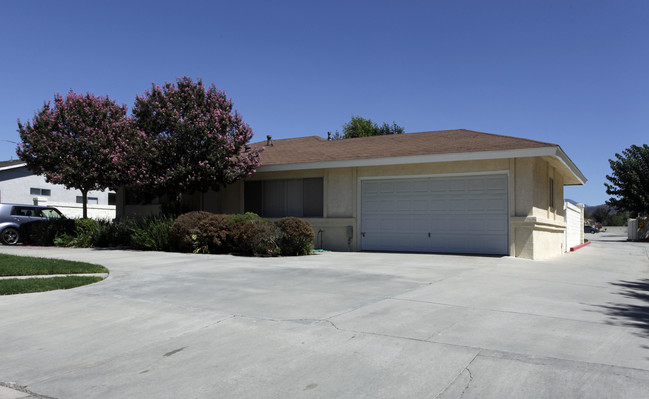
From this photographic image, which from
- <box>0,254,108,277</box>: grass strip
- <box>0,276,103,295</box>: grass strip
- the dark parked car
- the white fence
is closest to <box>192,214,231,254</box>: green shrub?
<box>0,254,108,277</box>: grass strip

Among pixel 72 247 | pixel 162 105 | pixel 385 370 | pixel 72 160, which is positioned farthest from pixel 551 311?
pixel 72 160

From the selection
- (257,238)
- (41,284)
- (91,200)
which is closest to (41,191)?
(91,200)

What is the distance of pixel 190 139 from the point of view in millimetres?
16969

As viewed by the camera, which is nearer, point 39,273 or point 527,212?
point 39,273

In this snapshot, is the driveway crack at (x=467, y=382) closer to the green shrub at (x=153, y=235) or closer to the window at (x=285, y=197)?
the green shrub at (x=153, y=235)

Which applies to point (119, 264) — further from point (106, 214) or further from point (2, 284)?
point (106, 214)

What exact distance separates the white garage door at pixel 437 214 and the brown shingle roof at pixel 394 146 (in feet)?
3.12

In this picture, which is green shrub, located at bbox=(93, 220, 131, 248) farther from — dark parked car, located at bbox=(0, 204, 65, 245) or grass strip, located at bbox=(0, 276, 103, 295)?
grass strip, located at bbox=(0, 276, 103, 295)

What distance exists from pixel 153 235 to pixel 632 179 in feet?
128

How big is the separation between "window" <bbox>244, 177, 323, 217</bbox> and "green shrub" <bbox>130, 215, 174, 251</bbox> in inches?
134

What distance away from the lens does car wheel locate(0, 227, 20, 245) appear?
68.1 ft

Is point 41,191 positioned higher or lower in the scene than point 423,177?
higher

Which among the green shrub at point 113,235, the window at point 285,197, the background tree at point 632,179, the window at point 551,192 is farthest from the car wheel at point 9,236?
the background tree at point 632,179

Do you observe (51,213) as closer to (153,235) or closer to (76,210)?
(153,235)
